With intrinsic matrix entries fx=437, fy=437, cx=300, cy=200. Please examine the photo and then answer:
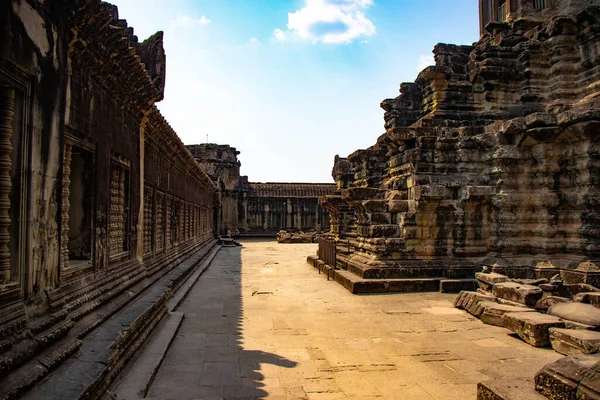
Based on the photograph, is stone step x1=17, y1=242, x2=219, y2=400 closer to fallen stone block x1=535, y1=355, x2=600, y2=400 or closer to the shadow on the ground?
the shadow on the ground

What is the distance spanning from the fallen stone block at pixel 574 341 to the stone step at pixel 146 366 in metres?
4.60

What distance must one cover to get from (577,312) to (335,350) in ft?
10.8

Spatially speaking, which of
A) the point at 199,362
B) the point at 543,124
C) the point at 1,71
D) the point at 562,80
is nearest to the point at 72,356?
the point at 199,362

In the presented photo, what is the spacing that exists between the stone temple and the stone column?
0.01 metres

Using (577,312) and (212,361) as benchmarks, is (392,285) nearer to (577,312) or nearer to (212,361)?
(577,312)

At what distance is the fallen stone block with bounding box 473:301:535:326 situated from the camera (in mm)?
6439

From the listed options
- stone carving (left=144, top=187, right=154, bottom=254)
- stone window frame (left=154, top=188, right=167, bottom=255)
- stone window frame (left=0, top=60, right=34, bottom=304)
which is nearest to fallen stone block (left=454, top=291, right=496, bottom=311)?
stone carving (left=144, top=187, right=154, bottom=254)

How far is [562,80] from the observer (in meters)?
11.6

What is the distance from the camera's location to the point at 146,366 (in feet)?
14.5

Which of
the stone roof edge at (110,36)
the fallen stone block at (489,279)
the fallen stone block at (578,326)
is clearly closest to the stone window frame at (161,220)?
the stone roof edge at (110,36)

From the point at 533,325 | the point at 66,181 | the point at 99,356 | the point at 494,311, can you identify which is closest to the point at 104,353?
the point at 99,356

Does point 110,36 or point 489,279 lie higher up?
point 110,36

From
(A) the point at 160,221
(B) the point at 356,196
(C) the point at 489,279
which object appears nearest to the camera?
(C) the point at 489,279

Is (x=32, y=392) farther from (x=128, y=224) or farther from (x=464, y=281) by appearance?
(x=464, y=281)
